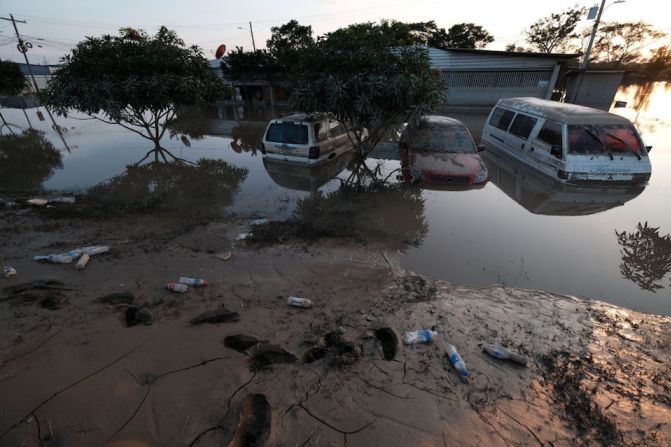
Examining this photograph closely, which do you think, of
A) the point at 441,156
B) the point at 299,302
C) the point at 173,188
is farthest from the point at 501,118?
the point at 173,188

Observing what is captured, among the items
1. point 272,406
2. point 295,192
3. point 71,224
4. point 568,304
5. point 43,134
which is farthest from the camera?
point 43,134

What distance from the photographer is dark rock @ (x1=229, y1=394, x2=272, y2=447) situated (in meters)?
2.32

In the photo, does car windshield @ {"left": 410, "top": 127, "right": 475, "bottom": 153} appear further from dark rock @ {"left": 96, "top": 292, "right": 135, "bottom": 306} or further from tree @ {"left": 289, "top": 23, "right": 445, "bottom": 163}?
dark rock @ {"left": 96, "top": 292, "right": 135, "bottom": 306}

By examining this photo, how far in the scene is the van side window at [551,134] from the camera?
8.66m

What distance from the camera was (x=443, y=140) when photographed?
9219 mm

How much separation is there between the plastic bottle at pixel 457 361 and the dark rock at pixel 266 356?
1648 millimetres

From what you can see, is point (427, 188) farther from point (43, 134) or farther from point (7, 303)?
point (43, 134)

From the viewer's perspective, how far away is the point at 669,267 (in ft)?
17.5

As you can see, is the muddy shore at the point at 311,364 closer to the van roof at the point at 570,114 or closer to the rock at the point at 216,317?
the rock at the point at 216,317

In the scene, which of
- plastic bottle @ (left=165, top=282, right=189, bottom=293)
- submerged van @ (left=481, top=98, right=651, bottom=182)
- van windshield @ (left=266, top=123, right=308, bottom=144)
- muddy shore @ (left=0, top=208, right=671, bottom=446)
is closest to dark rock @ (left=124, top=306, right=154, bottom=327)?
muddy shore @ (left=0, top=208, right=671, bottom=446)

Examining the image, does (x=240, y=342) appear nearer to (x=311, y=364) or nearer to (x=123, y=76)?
(x=311, y=364)

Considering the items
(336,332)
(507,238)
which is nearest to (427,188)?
(507,238)

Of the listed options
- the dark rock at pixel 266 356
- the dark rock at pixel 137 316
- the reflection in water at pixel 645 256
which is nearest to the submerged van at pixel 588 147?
the reflection in water at pixel 645 256

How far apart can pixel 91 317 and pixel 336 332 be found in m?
2.87
